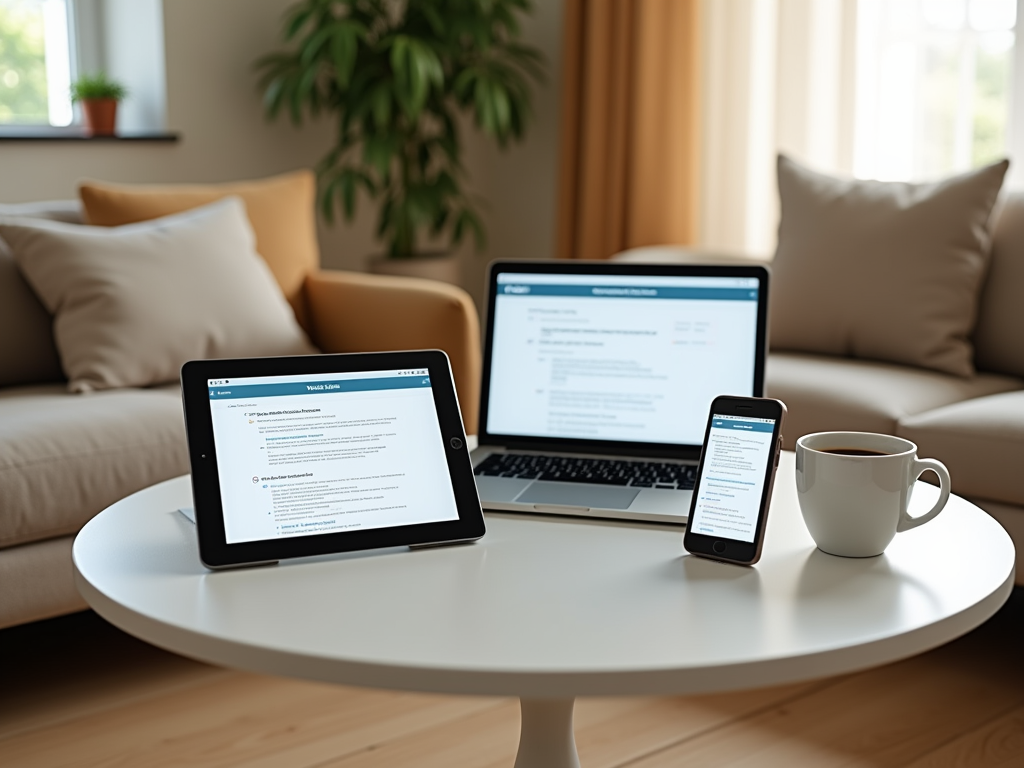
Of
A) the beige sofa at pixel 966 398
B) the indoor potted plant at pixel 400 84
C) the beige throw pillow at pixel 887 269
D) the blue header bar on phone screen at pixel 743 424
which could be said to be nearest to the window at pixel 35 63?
the indoor potted plant at pixel 400 84

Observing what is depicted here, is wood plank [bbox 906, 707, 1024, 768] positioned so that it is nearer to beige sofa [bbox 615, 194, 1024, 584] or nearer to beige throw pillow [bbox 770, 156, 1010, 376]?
beige sofa [bbox 615, 194, 1024, 584]

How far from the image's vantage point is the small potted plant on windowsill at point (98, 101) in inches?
127

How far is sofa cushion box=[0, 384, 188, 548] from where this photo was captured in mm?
1694

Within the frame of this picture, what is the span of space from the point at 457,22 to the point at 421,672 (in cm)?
283

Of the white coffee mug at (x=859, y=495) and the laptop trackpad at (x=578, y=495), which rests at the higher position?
the white coffee mug at (x=859, y=495)

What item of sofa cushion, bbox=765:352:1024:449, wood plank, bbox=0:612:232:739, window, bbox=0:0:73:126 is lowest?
wood plank, bbox=0:612:232:739

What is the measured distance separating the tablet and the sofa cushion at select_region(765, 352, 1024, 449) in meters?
1.20

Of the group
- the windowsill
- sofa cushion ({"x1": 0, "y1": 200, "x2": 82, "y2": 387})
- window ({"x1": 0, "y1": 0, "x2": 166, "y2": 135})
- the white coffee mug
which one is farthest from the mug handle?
window ({"x1": 0, "y1": 0, "x2": 166, "y2": 135})

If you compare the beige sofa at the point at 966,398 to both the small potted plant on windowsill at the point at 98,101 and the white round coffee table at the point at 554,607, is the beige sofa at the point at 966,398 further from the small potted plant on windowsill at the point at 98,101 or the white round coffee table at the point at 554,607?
the small potted plant on windowsill at the point at 98,101

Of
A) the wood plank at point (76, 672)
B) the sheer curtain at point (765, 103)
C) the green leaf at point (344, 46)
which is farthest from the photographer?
the green leaf at point (344, 46)

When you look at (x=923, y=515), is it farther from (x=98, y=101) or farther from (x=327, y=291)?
(x=98, y=101)

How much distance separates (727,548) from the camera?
0.96 metres

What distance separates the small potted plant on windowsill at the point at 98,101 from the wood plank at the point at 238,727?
1978 mm

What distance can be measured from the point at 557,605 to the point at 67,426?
3.96ft
